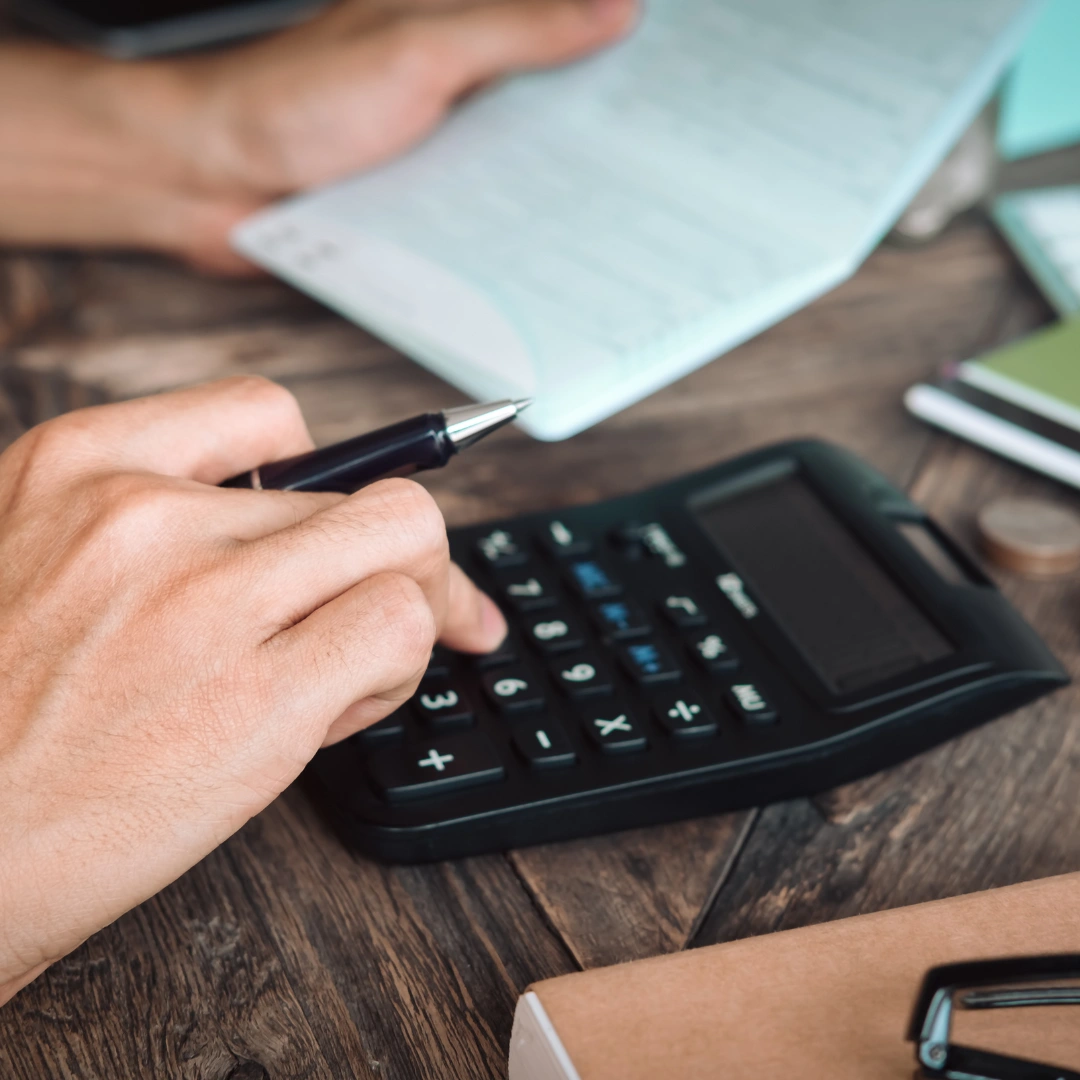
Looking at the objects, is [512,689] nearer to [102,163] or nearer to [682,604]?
[682,604]

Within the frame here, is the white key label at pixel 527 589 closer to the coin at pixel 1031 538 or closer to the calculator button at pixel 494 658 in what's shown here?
the calculator button at pixel 494 658

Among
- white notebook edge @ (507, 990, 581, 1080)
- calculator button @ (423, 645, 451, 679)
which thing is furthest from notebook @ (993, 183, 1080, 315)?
white notebook edge @ (507, 990, 581, 1080)

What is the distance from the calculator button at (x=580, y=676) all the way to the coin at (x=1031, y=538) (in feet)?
0.79

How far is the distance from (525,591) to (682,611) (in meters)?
0.07

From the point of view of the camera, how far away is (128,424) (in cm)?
45

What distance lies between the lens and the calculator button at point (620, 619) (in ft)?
1.57

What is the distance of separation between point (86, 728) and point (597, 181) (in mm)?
533

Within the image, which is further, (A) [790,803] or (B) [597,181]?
(B) [597,181]

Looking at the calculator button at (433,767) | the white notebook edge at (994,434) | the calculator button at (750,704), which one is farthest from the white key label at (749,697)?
the white notebook edge at (994,434)

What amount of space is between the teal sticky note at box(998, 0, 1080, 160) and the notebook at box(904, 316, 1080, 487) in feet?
0.92

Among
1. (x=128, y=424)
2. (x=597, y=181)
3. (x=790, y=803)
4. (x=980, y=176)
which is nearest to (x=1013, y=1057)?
(x=790, y=803)

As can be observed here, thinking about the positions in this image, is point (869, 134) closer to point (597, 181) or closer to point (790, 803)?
point (597, 181)

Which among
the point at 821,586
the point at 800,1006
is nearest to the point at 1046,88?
the point at 821,586

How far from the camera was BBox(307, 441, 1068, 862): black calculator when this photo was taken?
418 millimetres
